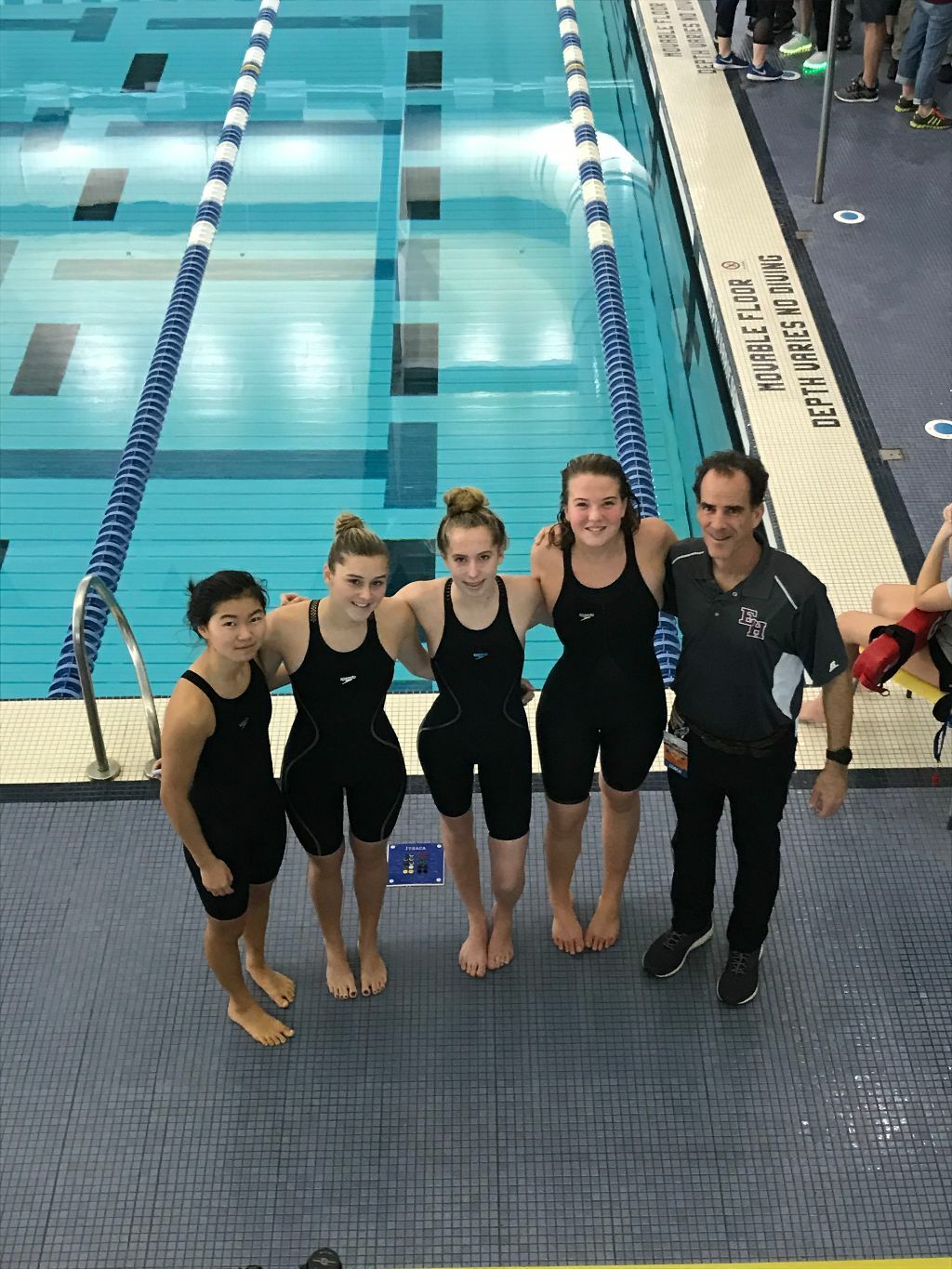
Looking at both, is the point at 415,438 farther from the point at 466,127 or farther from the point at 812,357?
the point at 466,127

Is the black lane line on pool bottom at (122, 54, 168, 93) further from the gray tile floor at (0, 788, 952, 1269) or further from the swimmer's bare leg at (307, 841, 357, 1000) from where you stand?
the swimmer's bare leg at (307, 841, 357, 1000)

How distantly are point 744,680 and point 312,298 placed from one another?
5129mm

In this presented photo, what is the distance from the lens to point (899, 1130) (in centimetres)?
278

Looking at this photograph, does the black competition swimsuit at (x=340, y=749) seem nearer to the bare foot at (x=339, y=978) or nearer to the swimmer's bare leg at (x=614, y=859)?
the bare foot at (x=339, y=978)

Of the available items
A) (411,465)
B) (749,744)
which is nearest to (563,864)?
(749,744)

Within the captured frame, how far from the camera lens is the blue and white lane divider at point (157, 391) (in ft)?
15.8

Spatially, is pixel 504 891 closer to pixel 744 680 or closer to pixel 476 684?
pixel 476 684

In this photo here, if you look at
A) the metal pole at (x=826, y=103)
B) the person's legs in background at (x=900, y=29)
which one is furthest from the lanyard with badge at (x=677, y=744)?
the person's legs in background at (x=900, y=29)

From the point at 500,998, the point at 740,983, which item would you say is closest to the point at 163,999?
the point at 500,998

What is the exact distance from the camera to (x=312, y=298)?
7.11m

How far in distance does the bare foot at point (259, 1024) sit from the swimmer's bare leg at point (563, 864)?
72 cm

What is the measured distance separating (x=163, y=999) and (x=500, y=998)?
821 millimetres

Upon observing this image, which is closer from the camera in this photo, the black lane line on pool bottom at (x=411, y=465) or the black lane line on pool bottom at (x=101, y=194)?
the black lane line on pool bottom at (x=411, y=465)

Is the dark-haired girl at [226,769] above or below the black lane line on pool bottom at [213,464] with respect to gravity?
above
